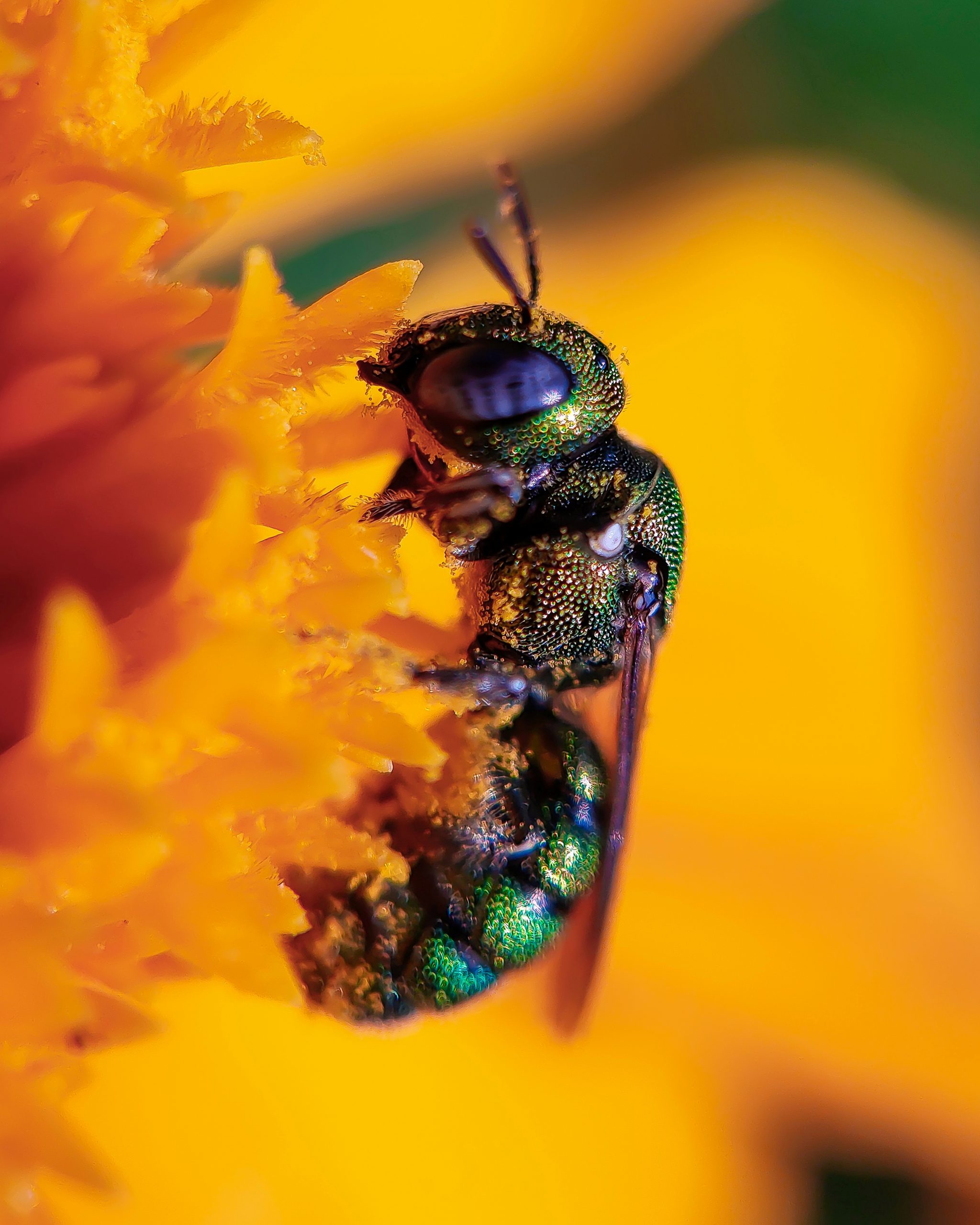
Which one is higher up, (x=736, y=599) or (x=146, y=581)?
(x=146, y=581)

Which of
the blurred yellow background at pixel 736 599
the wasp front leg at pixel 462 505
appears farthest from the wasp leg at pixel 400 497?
the blurred yellow background at pixel 736 599

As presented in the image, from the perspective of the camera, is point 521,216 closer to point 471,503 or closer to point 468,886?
point 471,503

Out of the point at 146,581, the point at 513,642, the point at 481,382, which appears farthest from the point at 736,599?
the point at 146,581

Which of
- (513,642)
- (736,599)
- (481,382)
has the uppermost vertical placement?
(481,382)

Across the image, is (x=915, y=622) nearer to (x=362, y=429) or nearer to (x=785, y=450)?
(x=785, y=450)

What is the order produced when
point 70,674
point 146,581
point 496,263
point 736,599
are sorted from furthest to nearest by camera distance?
point 736,599
point 496,263
point 146,581
point 70,674

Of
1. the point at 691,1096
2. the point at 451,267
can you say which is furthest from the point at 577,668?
the point at 451,267
